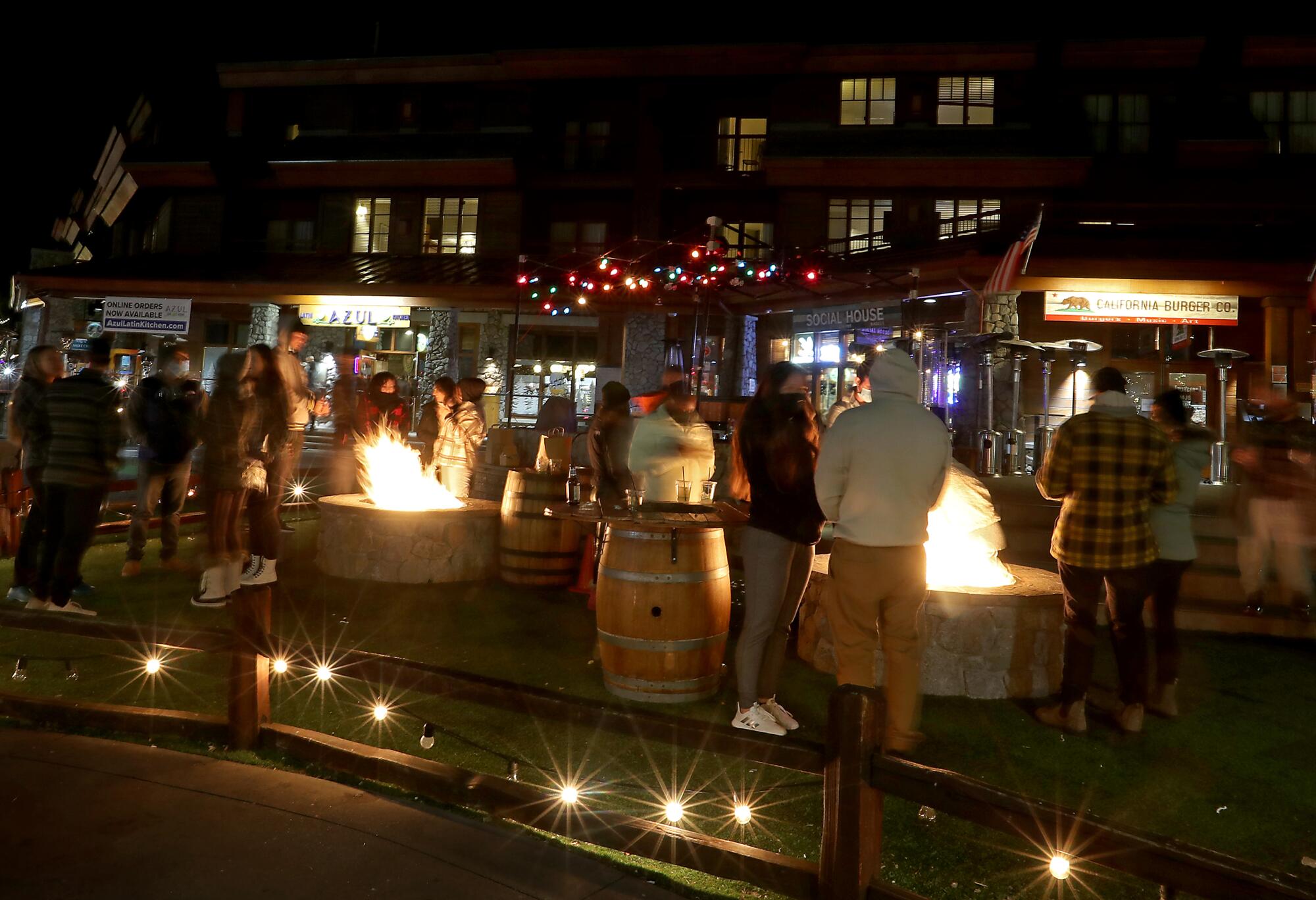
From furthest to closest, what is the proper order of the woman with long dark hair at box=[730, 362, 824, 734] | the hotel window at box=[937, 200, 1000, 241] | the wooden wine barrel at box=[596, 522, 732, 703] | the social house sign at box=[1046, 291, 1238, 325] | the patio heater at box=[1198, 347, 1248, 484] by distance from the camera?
the hotel window at box=[937, 200, 1000, 241] → the patio heater at box=[1198, 347, 1248, 484] → the social house sign at box=[1046, 291, 1238, 325] → the wooden wine barrel at box=[596, 522, 732, 703] → the woman with long dark hair at box=[730, 362, 824, 734]

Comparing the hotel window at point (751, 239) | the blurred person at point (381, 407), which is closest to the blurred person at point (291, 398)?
the blurred person at point (381, 407)

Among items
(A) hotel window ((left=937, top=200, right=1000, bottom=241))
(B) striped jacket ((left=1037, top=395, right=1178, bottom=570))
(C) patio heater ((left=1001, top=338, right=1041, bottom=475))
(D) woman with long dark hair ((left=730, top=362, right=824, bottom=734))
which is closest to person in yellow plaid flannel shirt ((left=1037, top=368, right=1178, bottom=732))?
(B) striped jacket ((left=1037, top=395, right=1178, bottom=570))

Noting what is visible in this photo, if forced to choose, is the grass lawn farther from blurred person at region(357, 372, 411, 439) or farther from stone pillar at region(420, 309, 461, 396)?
stone pillar at region(420, 309, 461, 396)

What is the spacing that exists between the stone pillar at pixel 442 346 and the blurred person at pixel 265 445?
57.9 feet

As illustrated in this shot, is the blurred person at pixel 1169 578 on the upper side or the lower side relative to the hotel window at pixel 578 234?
lower

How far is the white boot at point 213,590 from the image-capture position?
6621 mm

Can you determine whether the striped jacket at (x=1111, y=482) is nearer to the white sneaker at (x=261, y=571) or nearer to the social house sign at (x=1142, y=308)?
the white sneaker at (x=261, y=571)

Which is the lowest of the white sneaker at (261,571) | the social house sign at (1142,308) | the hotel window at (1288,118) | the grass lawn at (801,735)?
the grass lawn at (801,735)

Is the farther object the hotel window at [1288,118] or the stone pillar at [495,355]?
the stone pillar at [495,355]

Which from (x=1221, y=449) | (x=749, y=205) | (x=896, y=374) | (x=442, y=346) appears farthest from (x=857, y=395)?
(x=442, y=346)

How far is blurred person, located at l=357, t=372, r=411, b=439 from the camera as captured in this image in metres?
9.51

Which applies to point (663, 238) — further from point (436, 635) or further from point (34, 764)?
point (34, 764)

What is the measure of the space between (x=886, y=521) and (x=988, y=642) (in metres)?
1.77

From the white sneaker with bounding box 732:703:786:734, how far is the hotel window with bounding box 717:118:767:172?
20370 millimetres
